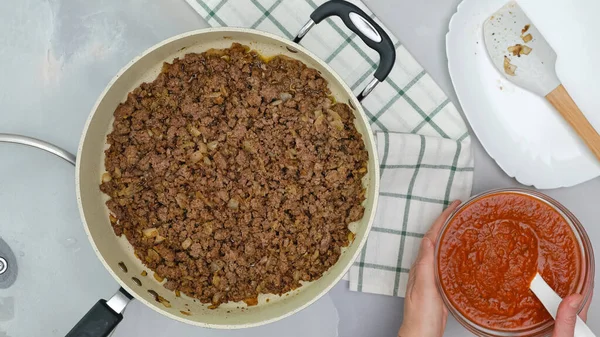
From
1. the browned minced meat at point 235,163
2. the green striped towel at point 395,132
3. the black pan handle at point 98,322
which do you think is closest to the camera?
the black pan handle at point 98,322

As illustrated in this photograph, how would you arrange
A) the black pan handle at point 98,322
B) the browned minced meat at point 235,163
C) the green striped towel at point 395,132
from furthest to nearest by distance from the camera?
the green striped towel at point 395,132 < the browned minced meat at point 235,163 < the black pan handle at point 98,322

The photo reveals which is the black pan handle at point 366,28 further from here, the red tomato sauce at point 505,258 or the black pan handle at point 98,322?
the black pan handle at point 98,322

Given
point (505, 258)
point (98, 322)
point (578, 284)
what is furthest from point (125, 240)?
point (578, 284)

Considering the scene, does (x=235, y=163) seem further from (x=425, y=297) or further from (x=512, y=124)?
(x=512, y=124)

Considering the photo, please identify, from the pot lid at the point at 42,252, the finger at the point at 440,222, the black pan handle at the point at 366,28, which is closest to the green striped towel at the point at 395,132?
the finger at the point at 440,222

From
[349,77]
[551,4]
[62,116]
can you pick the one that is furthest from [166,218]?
[551,4]

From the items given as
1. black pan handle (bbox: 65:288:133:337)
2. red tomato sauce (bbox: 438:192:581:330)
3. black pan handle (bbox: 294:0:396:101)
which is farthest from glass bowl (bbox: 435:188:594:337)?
black pan handle (bbox: 65:288:133:337)

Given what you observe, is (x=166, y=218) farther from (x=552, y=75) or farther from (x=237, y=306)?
(x=552, y=75)
